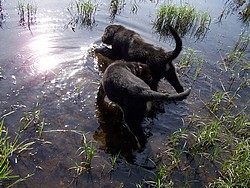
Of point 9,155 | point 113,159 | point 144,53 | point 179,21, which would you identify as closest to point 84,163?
point 113,159

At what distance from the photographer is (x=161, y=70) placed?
511cm

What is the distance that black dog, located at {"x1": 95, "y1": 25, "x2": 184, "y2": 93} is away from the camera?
5007 millimetres

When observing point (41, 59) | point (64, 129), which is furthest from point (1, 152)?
point (41, 59)

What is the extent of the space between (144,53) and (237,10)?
927cm

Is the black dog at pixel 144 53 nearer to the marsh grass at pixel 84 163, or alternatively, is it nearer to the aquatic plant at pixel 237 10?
the marsh grass at pixel 84 163

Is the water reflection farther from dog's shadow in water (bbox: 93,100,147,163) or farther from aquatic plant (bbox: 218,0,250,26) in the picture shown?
aquatic plant (bbox: 218,0,250,26)

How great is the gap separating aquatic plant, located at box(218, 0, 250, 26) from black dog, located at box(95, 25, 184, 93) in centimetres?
608

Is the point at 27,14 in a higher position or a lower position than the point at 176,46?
lower

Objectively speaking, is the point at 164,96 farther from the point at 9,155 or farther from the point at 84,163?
the point at 9,155

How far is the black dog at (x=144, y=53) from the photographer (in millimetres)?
5007

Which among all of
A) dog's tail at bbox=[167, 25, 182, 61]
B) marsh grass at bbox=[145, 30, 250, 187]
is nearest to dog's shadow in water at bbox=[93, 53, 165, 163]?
marsh grass at bbox=[145, 30, 250, 187]

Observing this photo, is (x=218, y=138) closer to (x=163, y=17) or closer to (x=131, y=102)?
(x=131, y=102)

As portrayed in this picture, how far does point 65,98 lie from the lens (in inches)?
196

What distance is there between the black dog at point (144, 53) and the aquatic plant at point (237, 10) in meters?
6.08
